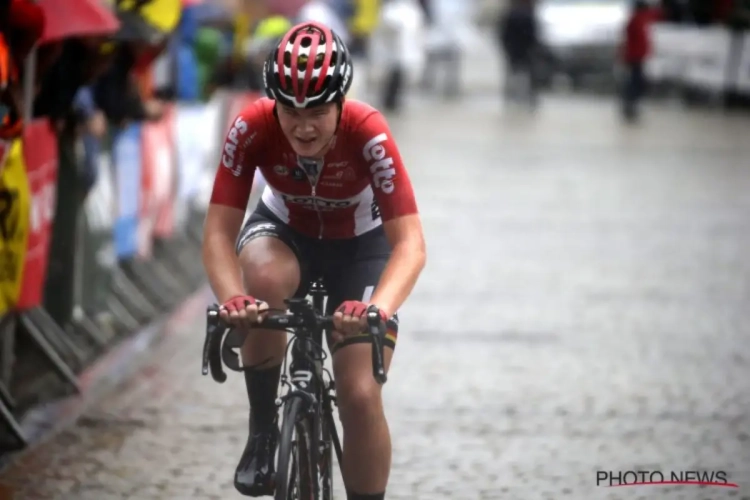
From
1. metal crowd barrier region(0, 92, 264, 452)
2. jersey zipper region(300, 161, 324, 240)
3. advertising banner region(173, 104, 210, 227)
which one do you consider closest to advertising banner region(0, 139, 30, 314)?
metal crowd barrier region(0, 92, 264, 452)

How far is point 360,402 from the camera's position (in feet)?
18.0

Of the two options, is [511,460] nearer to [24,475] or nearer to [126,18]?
[24,475]

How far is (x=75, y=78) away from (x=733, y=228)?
906cm

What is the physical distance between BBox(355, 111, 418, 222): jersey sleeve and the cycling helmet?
224mm

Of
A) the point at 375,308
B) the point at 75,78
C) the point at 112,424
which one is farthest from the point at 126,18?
the point at 375,308

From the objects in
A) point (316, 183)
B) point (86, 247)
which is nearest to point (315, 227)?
point (316, 183)

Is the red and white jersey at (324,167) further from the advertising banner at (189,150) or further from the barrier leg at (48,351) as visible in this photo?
the advertising banner at (189,150)

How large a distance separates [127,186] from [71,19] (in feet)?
8.62

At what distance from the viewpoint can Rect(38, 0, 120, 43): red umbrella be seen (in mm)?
8641

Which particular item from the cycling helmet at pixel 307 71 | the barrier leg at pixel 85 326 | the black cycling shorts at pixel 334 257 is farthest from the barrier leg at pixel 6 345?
the cycling helmet at pixel 307 71

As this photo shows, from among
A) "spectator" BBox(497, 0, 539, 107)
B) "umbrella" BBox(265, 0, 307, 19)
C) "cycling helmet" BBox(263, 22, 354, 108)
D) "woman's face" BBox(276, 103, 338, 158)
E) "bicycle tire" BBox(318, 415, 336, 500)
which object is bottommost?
"spectator" BBox(497, 0, 539, 107)

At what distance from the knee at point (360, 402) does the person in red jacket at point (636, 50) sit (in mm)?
24163

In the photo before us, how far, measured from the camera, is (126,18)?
409 inches

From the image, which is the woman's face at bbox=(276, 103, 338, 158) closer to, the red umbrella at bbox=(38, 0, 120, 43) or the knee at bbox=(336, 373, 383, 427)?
the knee at bbox=(336, 373, 383, 427)
